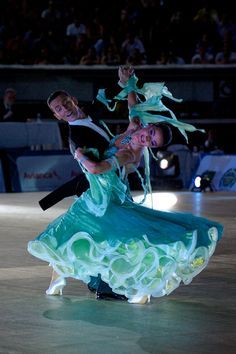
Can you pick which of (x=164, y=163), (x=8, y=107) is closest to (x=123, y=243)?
(x=164, y=163)

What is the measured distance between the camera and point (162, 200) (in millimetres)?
15734

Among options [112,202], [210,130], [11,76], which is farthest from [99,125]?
[11,76]

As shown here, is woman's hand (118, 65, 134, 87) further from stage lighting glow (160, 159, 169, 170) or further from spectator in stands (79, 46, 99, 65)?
spectator in stands (79, 46, 99, 65)

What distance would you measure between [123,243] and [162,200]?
9.04 m

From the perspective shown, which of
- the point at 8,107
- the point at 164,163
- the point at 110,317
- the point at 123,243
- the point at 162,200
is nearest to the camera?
the point at 110,317

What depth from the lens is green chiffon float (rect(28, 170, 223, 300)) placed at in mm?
6727

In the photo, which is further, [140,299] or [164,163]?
[164,163]

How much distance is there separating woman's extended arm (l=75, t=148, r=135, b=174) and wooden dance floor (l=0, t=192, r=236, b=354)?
3.28 ft

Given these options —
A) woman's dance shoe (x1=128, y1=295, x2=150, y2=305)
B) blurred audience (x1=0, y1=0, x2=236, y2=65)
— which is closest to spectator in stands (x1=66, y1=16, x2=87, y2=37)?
blurred audience (x1=0, y1=0, x2=236, y2=65)

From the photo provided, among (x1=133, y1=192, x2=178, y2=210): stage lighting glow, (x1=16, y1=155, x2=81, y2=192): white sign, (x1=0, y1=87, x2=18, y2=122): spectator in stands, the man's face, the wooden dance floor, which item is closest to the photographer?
the wooden dance floor

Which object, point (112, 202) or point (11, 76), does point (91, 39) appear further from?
point (112, 202)

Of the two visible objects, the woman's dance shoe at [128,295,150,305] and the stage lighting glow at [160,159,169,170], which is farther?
the stage lighting glow at [160,159,169,170]

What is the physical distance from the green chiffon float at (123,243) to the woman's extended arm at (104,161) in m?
0.11

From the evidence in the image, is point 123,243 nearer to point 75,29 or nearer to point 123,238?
point 123,238
